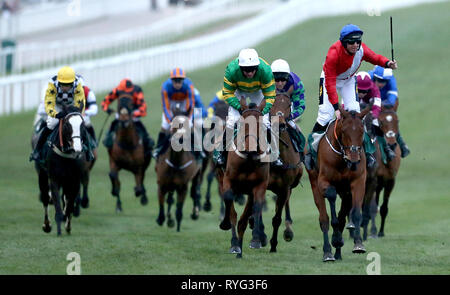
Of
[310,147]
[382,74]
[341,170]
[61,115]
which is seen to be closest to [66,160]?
Result: [61,115]

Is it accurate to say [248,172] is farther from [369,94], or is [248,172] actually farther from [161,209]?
[161,209]

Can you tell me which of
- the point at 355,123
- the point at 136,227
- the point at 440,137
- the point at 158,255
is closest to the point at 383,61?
the point at 355,123

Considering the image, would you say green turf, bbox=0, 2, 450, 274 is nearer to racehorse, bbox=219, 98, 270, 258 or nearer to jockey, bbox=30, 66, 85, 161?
racehorse, bbox=219, 98, 270, 258

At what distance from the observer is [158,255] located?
1330 centimetres

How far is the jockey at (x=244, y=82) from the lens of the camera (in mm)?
13516

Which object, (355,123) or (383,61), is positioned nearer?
(355,123)

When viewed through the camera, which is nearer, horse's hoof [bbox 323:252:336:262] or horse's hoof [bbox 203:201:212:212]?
horse's hoof [bbox 323:252:336:262]

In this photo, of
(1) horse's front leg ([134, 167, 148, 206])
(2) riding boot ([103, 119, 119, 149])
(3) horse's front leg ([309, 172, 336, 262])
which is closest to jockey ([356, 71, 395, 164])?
(3) horse's front leg ([309, 172, 336, 262])

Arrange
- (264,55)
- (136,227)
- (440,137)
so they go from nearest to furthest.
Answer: (136,227) < (440,137) < (264,55)

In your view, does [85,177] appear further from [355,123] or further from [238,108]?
[355,123]

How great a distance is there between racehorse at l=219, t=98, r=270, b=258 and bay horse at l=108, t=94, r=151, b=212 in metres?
6.02

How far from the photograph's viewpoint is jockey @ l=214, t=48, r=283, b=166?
13516 millimetres
